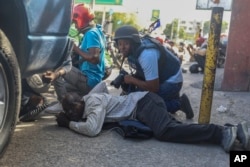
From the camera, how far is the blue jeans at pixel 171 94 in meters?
4.38

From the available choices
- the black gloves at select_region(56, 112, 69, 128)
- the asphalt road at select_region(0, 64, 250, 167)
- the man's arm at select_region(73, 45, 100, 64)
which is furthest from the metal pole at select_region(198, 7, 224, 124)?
the man's arm at select_region(73, 45, 100, 64)

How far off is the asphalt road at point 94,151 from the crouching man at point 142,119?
2.6 inches

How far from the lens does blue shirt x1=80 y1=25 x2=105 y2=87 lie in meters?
4.80

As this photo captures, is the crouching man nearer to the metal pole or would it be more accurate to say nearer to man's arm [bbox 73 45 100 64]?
the metal pole

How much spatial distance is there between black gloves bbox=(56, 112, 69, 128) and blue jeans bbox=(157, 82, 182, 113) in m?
1.09

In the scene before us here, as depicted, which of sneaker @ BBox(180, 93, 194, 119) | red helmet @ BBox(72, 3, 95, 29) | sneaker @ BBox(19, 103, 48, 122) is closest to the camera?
sneaker @ BBox(19, 103, 48, 122)

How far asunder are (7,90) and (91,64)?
7.57 ft

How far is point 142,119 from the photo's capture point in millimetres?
3740

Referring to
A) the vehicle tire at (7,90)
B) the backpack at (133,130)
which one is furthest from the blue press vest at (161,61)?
the vehicle tire at (7,90)

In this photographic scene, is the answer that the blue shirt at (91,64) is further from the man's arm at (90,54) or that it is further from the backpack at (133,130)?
the backpack at (133,130)

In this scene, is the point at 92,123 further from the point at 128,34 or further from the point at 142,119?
the point at 128,34

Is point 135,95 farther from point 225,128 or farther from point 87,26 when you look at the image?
point 87,26

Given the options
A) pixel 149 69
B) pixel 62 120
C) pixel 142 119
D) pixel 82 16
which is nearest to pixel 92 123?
pixel 62 120

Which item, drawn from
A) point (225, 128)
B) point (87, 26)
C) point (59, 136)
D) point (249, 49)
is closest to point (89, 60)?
point (87, 26)
